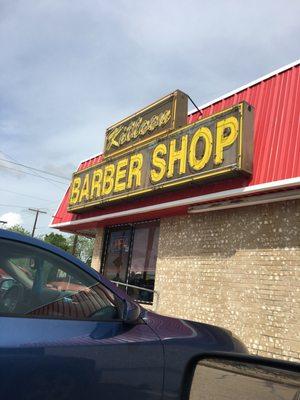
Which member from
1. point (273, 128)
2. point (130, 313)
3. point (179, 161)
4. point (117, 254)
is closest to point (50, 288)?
point (130, 313)

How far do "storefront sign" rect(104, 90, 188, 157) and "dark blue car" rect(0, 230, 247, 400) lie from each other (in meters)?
7.40

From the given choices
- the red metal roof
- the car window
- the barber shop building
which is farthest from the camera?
the barber shop building

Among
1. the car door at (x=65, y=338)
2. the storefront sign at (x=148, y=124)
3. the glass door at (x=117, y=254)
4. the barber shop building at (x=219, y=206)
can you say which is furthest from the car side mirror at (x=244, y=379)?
Result: the glass door at (x=117, y=254)

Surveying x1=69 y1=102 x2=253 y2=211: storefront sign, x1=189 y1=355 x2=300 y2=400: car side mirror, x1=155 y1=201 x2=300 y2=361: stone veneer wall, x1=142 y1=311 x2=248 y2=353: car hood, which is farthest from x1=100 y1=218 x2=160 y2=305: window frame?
x1=189 y1=355 x2=300 y2=400: car side mirror

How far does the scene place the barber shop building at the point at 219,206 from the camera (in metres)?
7.41

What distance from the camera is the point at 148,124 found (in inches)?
434

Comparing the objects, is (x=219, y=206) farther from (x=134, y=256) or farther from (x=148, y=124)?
(x=134, y=256)

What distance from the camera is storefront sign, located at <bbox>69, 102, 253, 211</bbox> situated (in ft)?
26.0


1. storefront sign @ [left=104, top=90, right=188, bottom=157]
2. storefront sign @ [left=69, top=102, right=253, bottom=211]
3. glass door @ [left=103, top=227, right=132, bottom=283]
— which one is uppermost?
storefront sign @ [left=104, top=90, right=188, bottom=157]

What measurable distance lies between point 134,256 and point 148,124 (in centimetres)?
346

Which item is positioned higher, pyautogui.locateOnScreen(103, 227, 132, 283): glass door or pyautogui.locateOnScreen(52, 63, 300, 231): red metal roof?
pyautogui.locateOnScreen(52, 63, 300, 231): red metal roof

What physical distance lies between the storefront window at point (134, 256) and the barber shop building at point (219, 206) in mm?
42

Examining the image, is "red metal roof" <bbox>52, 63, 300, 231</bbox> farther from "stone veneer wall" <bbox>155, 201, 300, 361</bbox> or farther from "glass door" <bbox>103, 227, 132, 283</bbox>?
"glass door" <bbox>103, 227, 132, 283</bbox>

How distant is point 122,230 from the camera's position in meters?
12.5
